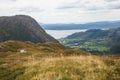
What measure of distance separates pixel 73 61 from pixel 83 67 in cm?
189

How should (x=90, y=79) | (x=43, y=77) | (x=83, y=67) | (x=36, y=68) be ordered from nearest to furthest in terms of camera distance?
(x=90, y=79) → (x=43, y=77) → (x=83, y=67) → (x=36, y=68)

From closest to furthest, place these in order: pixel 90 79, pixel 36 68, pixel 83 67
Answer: pixel 90 79, pixel 83 67, pixel 36 68

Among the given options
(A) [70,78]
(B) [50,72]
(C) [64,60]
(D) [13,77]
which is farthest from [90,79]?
(D) [13,77]

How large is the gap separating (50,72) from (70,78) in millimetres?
1904

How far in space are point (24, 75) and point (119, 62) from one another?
7707 mm

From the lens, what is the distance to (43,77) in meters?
18.2

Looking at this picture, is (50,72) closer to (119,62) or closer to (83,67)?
(83,67)

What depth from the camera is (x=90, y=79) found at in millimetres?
17078

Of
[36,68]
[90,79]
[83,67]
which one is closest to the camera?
[90,79]

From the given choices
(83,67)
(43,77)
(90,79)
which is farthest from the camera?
(83,67)

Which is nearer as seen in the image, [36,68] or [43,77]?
[43,77]

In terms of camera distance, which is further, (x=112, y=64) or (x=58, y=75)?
(x=112, y=64)

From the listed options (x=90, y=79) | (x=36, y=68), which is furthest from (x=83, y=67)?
(x=36, y=68)

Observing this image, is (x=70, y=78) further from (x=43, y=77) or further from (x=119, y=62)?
(x=119, y=62)
